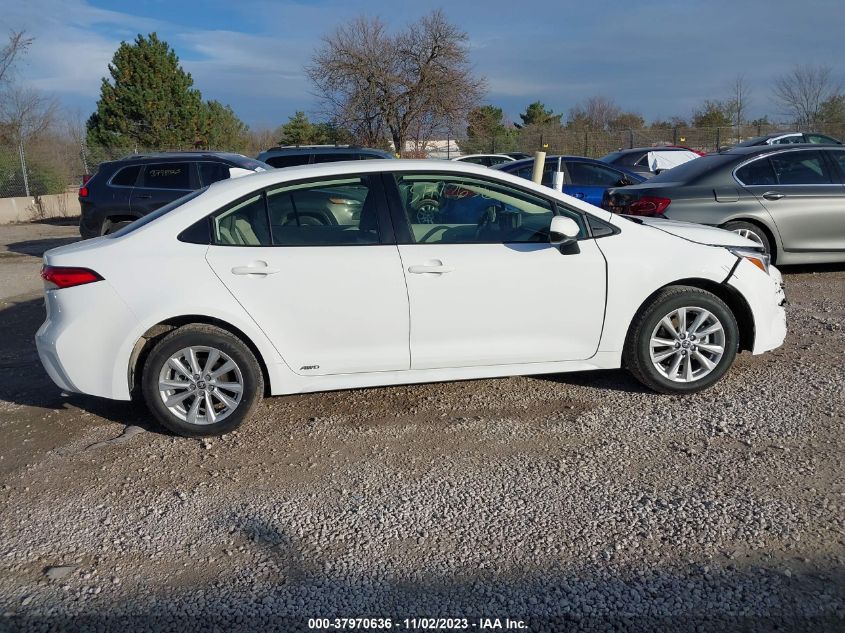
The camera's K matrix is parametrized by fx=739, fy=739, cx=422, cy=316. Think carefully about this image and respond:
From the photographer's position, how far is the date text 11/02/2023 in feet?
9.32

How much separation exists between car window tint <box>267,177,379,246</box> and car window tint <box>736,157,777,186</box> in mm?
5429

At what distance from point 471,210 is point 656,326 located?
4.79ft

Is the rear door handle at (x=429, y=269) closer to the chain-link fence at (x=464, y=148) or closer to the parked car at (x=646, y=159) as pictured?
the parked car at (x=646, y=159)

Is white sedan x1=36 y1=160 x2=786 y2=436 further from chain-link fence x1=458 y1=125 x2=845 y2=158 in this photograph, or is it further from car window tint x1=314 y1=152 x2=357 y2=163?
chain-link fence x1=458 y1=125 x2=845 y2=158

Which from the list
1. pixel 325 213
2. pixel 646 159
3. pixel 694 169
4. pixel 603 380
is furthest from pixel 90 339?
pixel 646 159

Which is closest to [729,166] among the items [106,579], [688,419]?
[688,419]

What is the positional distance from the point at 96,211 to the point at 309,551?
31.9 feet

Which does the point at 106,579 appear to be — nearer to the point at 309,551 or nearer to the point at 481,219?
the point at 309,551

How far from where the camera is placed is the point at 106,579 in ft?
10.6

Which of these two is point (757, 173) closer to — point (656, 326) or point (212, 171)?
point (656, 326)

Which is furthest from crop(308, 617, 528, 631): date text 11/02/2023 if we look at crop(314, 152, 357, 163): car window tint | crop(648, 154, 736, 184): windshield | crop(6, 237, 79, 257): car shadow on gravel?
crop(6, 237, 79, 257): car shadow on gravel

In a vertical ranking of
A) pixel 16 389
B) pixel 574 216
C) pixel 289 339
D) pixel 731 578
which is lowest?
pixel 731 578

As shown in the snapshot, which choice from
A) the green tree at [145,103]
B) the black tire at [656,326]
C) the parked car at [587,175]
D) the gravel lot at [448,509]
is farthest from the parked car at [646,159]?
the green tree at [145,103]

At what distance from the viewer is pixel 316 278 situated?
15.0 feet
